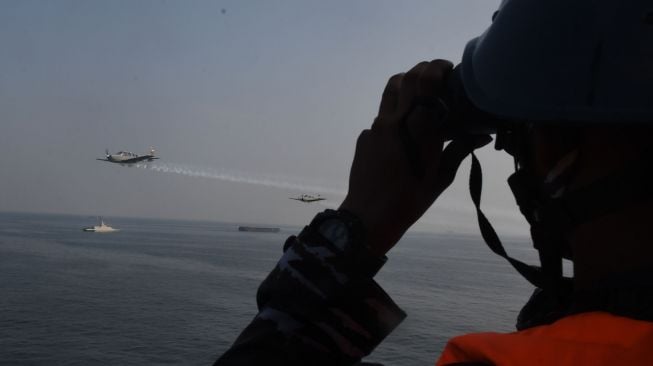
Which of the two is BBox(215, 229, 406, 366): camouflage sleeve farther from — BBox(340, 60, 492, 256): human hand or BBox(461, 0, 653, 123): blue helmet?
BBox(461, 0, 653, 123): blue helmet

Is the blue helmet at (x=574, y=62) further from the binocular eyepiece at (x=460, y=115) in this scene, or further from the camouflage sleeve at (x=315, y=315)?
the camouflage sleeve at (x=315, y=315)

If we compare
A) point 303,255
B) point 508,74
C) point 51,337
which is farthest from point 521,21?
point 51,337

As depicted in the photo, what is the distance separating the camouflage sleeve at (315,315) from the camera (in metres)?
1.88

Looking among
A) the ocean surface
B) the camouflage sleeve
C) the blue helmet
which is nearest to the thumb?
the blue helmet

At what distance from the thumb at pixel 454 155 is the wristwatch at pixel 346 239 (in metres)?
0.45

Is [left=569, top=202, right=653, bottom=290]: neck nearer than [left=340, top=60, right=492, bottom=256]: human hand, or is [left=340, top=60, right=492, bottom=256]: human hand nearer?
[left=569, top=202, right=653, bottom=290]: neck

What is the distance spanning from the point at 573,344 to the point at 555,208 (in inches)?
21.9

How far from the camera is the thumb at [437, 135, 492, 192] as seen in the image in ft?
6.92

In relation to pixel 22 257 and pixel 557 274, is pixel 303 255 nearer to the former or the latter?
pixel 557 274

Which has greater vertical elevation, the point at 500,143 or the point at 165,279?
the point at 500,143

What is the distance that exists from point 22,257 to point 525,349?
106 meters

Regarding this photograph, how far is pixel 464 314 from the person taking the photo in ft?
177

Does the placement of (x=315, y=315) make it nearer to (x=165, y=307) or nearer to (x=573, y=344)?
(x=573, y=344)

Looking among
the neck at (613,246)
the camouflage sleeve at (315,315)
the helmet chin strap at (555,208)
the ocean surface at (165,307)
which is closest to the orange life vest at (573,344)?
the neck at (613,246)
